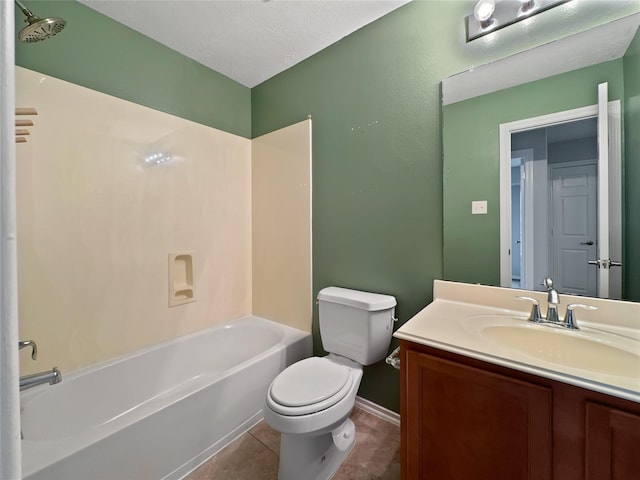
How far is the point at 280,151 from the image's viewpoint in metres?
2.17

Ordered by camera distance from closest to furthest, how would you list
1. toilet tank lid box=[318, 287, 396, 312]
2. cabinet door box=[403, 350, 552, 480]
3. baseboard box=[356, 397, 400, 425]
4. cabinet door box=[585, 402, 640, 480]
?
cabinet door box=[585, 402, 640, 480], cabinet door box=[403, 350, 552, 480], toilet tank lid box=[318, 287, 396, 312], baseboard box=[356, 397, 400, 425]

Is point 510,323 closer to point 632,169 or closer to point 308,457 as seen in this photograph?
point 632,169

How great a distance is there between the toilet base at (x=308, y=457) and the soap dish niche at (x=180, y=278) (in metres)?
1.16

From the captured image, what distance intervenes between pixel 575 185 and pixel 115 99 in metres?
2.39

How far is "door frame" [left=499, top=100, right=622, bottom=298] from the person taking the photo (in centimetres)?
105

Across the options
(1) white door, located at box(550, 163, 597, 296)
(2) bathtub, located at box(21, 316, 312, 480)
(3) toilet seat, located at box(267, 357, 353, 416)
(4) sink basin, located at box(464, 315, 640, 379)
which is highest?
(1) white door, located at box(550, 163, 597, 296)

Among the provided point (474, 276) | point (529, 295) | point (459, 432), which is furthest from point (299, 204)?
point (459, 432)

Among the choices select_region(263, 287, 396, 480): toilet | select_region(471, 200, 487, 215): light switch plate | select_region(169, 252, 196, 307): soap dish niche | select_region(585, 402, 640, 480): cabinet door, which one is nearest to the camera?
select_region(585, 402, 640, 480): cabinet door

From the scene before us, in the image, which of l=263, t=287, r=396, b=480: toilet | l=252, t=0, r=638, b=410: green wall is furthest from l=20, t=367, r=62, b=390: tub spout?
l=252, t=0, r=638, b=410: green wall

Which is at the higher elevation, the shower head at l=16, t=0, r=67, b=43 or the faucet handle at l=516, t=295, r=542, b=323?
the shower head at l=16, t=0, r=67, b=43

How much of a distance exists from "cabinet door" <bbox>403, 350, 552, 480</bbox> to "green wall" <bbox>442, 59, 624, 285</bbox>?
0.60 m

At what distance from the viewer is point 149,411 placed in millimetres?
1200

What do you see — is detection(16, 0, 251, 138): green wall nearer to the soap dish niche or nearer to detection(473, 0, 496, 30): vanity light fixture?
the soap dish niche

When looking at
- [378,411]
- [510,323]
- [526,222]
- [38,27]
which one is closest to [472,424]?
[510,323]
